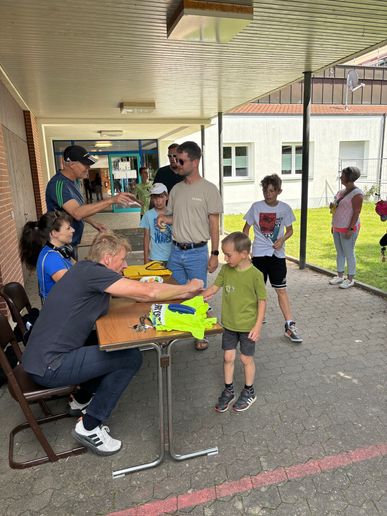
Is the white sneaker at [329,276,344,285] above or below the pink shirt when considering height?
below

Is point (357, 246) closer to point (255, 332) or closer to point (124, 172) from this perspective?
point (255, 332)

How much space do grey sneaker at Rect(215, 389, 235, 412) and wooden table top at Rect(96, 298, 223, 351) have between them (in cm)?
88

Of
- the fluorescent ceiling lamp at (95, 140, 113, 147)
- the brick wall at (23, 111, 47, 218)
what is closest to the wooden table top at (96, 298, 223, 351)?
the brick wall at (23, 111, 47, 218)

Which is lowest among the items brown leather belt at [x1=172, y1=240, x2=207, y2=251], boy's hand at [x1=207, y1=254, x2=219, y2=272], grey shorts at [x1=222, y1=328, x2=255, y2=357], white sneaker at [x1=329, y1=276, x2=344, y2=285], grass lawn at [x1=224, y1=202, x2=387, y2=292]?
grass lawn at [x1=224, y1=202, x2=387, y2=292]

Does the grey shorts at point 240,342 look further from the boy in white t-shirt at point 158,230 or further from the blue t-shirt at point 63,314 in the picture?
the boy in white t-shirt at point 158,230

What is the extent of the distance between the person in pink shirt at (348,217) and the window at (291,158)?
12.1 meters

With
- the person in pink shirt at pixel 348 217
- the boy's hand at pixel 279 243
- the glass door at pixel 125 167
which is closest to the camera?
the boy's hand at pixel 279 243

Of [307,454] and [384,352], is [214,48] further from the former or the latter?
[307,454]

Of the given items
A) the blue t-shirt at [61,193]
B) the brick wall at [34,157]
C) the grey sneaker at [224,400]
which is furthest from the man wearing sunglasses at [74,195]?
the brick wall at [34,157]

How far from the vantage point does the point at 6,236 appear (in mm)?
4824

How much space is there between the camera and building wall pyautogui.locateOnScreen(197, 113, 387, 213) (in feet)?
51.5

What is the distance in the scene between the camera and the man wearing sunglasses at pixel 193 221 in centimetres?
340

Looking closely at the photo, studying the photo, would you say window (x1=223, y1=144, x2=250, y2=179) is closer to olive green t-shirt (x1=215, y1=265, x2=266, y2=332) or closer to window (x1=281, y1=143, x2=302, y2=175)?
window (x1=281, y1=143, x2=302, y2=175)

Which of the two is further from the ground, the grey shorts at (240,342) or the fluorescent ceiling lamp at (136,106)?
the fluorescent ceiling lamp at (136,106)
